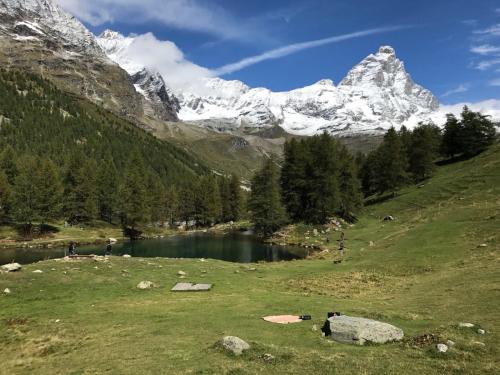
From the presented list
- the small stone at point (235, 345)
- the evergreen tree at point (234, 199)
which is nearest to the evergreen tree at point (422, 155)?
the evergreen tree at point (234, 199)

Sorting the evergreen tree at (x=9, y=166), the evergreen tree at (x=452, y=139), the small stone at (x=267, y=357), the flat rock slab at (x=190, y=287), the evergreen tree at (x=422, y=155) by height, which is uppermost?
the evergreen tree at (x=452, y=139)

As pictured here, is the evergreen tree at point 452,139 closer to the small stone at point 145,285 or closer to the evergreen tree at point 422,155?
the evergreen tree at point 422,155

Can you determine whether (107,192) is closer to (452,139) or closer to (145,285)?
(145,285)

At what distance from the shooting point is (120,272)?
45969 mm

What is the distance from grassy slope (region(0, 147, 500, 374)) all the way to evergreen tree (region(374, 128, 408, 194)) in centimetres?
5727

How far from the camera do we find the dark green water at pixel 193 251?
266 ft

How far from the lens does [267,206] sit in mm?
109125

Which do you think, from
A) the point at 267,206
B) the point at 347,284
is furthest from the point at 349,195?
the point at 347,284

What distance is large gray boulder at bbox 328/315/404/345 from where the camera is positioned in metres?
20.9

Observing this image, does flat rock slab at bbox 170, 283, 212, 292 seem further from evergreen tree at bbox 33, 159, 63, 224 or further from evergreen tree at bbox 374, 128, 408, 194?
evergreen tree at bbox 374, 128, 408, 194

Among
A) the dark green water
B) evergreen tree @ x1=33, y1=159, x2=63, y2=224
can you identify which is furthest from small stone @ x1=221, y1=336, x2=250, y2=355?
evergreen tree @ x1=33, y1=159, x2=63, y2=224

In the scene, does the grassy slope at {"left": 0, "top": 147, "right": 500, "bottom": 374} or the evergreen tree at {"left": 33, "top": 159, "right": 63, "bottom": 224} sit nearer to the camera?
the grassy slope at {"left": 0, "top": 147, "right": 500, "bottom": 374}

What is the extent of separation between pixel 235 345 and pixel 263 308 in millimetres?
11059

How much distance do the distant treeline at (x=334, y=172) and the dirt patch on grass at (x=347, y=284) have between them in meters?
60.4
